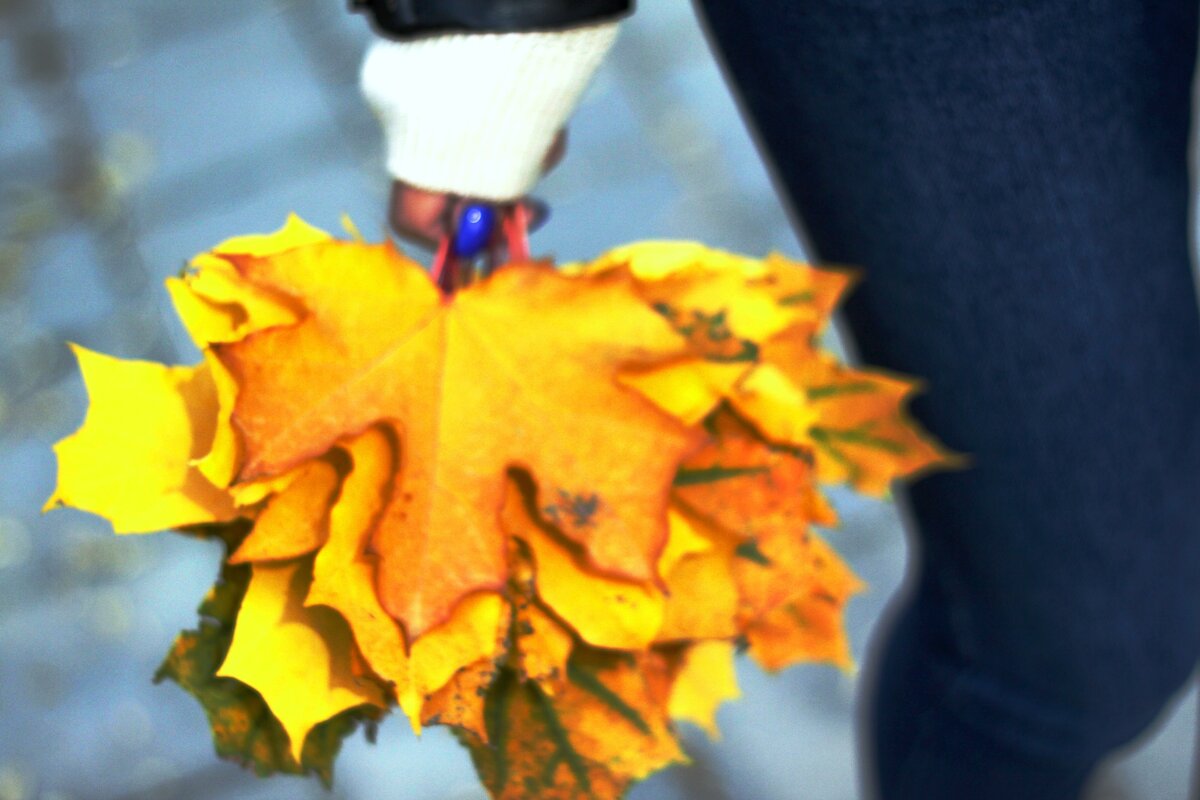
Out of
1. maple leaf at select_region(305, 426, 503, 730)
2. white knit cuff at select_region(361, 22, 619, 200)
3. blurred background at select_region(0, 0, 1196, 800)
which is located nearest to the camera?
maple leaf at select_region(305, 426, 503, 730)

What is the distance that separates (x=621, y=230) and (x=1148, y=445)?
1.21m

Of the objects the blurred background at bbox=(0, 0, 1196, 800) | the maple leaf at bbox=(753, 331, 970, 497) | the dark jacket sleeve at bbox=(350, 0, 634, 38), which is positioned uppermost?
the dark jacket sleeve at bbox=(350, 0, 634, 38)

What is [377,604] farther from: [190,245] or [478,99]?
[190,245]

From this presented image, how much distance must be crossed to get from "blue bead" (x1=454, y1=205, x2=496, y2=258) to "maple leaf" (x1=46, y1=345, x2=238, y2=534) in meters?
0.17

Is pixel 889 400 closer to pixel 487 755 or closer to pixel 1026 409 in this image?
pixel 1026 409

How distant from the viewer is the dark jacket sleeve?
0.63 m

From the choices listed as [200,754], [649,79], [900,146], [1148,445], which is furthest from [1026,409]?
[649,79]

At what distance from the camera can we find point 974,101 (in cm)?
64

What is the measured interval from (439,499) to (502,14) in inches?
10.5

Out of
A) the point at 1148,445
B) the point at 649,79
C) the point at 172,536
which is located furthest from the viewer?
the point at 649,79

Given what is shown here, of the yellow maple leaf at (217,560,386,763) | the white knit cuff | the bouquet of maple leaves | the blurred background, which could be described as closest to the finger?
the white knit cuff

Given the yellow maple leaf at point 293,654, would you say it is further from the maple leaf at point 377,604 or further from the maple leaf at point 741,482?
the maple leaf at point 741,482

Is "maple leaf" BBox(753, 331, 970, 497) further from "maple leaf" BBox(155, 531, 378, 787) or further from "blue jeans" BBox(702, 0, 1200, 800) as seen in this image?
"maple leaf" BBox(155, 531, 378, 787)

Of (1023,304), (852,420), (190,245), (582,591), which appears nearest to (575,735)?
(582,591)
